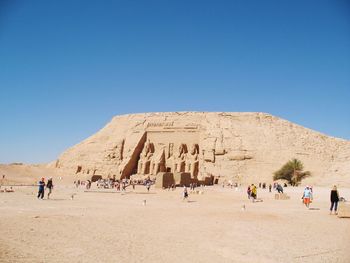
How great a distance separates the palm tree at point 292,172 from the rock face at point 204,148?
5.91 feet

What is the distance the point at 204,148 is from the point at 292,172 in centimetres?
1243

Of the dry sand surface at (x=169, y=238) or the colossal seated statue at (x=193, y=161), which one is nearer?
the dry sand surface at (x=169, y=238)

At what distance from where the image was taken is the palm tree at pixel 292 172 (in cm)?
3988

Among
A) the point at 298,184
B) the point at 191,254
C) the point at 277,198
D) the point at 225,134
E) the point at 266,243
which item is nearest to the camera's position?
the point at 191,254

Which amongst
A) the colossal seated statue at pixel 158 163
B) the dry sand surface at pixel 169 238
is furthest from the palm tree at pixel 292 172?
the dry sand surface at pixel 169 238

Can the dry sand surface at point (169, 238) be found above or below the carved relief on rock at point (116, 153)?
below

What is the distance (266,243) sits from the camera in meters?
9.16

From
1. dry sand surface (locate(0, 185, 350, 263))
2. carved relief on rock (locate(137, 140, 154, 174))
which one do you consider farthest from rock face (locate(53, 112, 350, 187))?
dry sand surface (locate(0, 185, 350, 263))

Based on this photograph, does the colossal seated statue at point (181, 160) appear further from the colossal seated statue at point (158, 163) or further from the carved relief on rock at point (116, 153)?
the carved relief on rock at point (116, 153)

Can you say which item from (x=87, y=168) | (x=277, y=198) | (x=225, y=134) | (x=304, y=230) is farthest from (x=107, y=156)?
(x=304, y=230)

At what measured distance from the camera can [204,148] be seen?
48.6 m

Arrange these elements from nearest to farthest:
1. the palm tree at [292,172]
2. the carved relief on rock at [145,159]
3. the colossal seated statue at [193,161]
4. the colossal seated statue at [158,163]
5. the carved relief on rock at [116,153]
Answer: the palm tree at [292,172] < the colossal seated statue at [193,161] < the colossal seated statue at [158,163] < the carved relief on rock at [145,159] < the carved relief on rock at [116,153]

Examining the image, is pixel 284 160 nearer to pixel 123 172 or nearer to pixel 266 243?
pixel 123 172

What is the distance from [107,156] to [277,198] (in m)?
32.0
